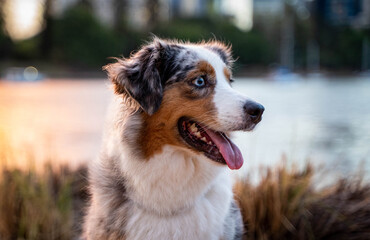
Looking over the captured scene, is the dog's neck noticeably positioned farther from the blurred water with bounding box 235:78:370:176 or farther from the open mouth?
the blurred water with bounding box 235:78:370:176

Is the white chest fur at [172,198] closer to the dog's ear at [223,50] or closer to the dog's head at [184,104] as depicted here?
the dog's head at [184,104]

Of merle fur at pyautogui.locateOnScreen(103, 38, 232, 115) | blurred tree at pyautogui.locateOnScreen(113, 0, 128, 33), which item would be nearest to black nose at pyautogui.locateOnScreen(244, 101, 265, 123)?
merle fur at pyautogui.locateOnScreen(103, 38, 232, 115)

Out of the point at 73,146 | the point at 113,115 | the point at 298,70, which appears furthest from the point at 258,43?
the point at 113,115

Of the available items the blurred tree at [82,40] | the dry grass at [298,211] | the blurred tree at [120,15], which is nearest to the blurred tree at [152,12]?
the blurred tree at [120,15]

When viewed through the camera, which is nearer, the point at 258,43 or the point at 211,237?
the point at 211,237

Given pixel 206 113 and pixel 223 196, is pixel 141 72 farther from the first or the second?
pixel 223 196

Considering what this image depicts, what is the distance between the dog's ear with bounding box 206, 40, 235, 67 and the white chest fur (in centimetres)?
117

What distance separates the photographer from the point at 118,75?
355cm

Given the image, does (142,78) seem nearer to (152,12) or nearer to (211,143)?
(211,143)

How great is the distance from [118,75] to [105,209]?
1.00m

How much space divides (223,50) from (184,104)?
1103 millimetres

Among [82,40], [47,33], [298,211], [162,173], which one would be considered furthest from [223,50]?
[82,40]

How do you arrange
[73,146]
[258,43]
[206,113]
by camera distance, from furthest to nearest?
Result: 1. [258,43]
2. [73,146]
3. [206,113]

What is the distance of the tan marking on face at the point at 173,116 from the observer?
352 cm
